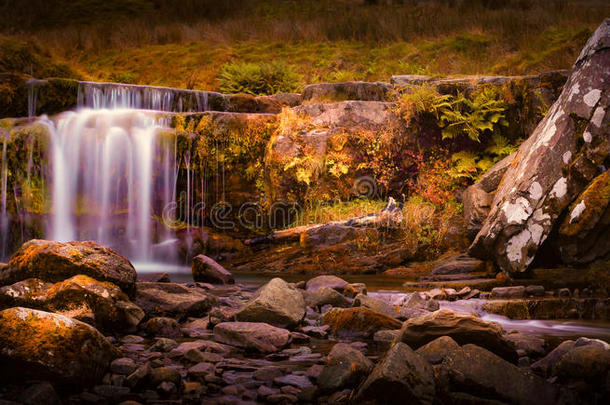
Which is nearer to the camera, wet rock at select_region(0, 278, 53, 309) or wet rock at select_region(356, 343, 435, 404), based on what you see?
wet rock at select_region(356, 343, 435, 404)

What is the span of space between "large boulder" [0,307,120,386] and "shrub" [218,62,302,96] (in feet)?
44.0

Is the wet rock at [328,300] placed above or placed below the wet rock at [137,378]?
below

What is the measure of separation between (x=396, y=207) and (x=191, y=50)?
48.4 feet

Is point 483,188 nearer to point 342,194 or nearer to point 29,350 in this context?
point 342,194

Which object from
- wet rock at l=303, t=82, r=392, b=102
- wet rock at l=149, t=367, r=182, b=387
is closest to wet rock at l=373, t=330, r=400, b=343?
wet rock at l=149, t=367, r=182, b=387

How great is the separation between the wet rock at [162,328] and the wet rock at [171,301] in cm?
50

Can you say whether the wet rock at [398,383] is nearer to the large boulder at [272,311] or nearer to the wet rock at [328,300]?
the large boulder at [272,311]

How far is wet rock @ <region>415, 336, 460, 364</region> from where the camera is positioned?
11.5 ft

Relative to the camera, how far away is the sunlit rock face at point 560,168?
7.39 m

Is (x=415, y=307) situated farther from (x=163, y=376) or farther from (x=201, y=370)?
(x=163, y=376)

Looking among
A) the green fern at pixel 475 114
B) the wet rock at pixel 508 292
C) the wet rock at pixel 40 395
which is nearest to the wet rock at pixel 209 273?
the wet rock at pixel 508 292

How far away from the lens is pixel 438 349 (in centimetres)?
358

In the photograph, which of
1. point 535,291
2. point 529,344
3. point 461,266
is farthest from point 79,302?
point 461,266

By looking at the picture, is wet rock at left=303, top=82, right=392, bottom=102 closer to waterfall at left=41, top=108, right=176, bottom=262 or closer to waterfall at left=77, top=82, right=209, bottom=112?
waterfall at left=77, top=82, right=209, bottom=112
